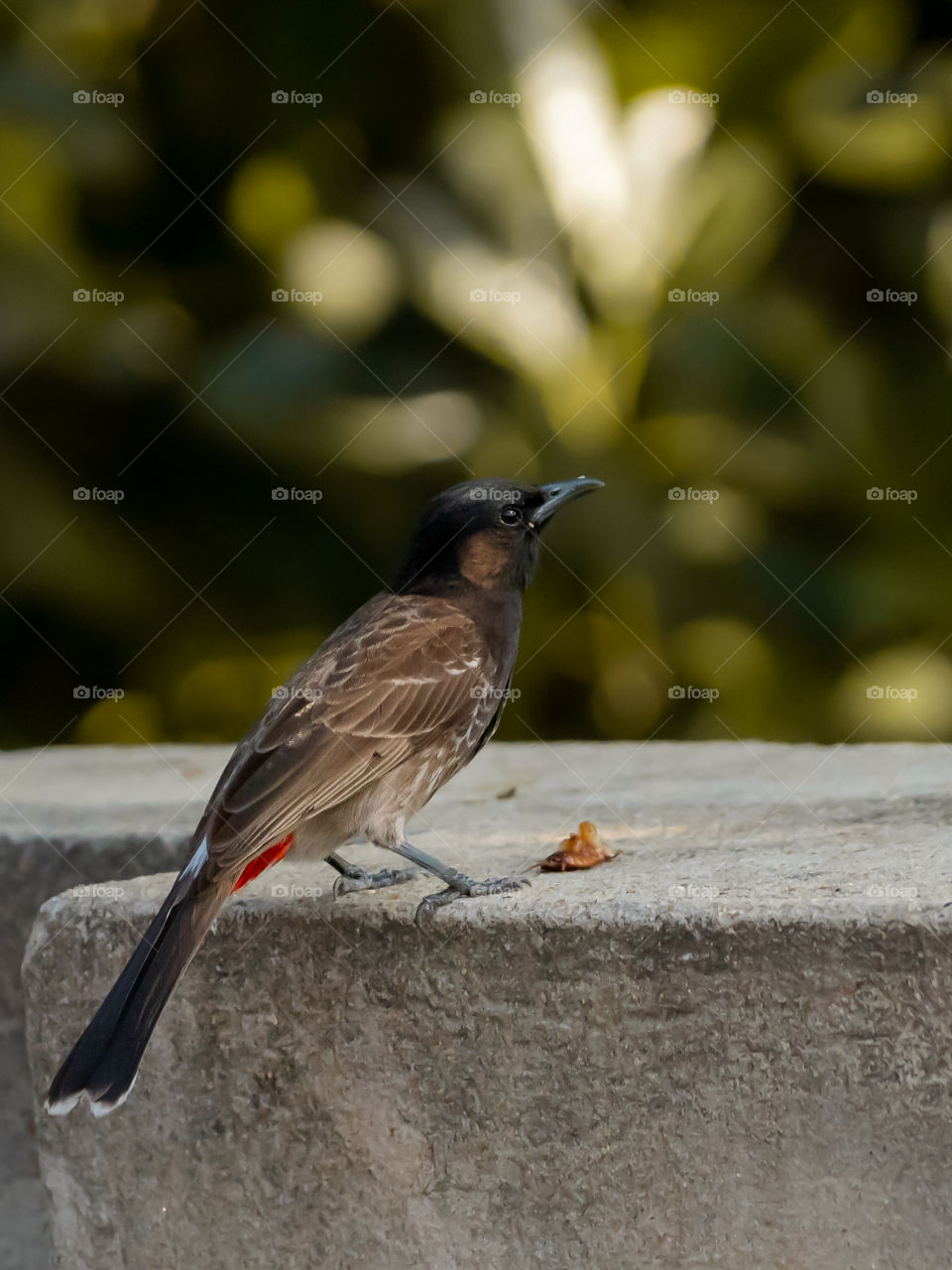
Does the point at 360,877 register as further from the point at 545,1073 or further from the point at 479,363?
the point at 479,363

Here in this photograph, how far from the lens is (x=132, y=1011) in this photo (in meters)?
2.46

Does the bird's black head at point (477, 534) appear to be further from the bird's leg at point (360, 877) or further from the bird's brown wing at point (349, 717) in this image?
the bird's leg at point (360, 877)

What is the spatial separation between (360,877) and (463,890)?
389 millimetres

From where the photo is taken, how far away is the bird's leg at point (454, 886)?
2598mm

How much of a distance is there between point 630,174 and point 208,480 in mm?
2067

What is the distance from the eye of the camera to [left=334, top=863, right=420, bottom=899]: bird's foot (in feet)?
9.33

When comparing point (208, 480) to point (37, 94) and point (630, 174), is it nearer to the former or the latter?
point (37, 94)

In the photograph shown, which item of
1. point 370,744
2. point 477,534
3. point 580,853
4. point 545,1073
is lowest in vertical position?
point 545,1073

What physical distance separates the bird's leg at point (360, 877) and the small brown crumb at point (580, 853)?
0.29 m

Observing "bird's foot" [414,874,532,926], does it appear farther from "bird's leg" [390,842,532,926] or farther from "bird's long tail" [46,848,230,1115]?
"bird's long tail" [46,848,230,1115]

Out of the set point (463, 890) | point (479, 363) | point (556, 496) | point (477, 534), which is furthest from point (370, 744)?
point (479, 363)

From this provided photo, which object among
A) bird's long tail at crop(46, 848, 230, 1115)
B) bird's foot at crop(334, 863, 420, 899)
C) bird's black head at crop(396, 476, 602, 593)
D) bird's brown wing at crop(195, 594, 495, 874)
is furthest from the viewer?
bird's black head at crop(396, 476, 602, 593)

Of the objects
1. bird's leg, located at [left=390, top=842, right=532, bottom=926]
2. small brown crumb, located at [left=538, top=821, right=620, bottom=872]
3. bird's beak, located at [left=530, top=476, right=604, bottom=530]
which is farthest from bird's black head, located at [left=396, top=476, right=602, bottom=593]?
bird's leg, located at [left=390, top=842, right=532, bottom=926]

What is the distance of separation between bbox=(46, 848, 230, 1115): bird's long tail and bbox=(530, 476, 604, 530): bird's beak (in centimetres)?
128
